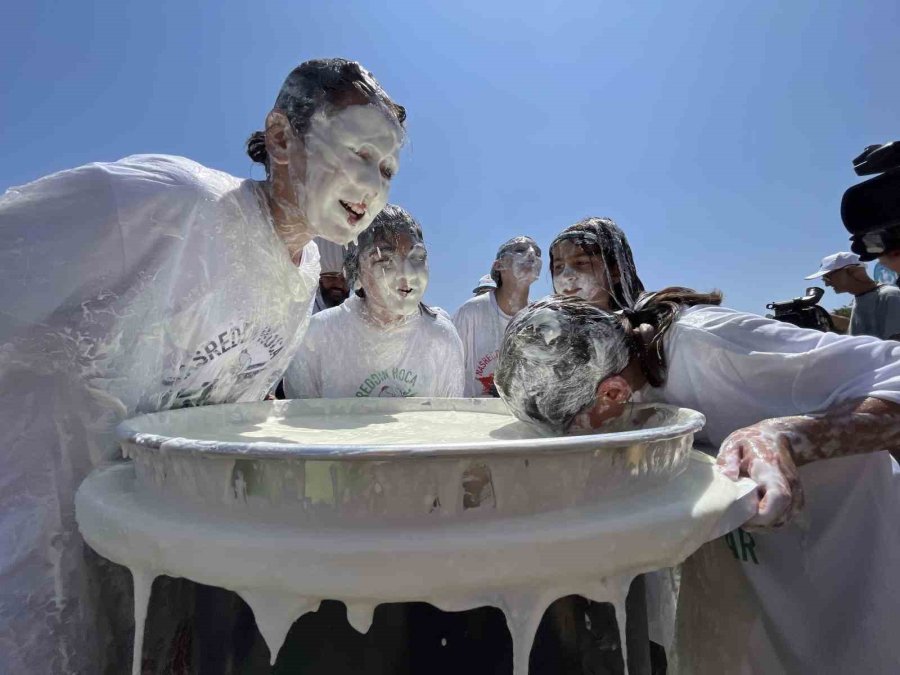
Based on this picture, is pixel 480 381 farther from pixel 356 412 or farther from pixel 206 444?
pixel 206 444

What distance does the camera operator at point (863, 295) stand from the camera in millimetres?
4520

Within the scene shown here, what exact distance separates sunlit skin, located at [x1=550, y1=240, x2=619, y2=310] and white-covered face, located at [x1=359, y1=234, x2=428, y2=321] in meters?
0.72

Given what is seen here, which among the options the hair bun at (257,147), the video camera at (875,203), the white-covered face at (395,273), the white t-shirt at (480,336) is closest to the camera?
the hair bun at (257,147)

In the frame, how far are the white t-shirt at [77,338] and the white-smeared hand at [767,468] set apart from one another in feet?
4.32

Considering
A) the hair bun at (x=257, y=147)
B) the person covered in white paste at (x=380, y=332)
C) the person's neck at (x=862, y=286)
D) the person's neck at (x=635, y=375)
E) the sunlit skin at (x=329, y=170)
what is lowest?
the person's neck at (x=635, y=375)

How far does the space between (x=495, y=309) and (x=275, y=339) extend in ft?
8.28

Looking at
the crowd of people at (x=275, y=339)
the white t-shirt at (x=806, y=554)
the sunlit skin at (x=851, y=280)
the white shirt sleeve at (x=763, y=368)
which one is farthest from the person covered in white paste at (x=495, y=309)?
the sunlit skin at (x=851, y=280)

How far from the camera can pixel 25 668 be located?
1.04 meters

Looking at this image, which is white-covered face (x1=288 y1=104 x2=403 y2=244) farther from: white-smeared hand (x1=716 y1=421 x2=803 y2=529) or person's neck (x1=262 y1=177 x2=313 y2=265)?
white-smeared hand (x1=716 y1=421 x2=803 y2=529)

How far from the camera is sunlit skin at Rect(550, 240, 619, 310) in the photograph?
2119 millimetres

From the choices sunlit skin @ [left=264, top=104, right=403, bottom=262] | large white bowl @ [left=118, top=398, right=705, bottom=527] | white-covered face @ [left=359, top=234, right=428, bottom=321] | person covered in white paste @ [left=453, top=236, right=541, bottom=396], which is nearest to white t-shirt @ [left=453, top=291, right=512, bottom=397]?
person covered in white paste @ [left=453, top=236, right=541, bottom=396]

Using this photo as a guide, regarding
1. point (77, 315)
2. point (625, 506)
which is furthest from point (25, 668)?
point (625, 506)

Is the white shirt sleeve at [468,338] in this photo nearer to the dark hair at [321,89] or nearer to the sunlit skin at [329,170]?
the sunlit skin at [329,170]

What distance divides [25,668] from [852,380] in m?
1.91
